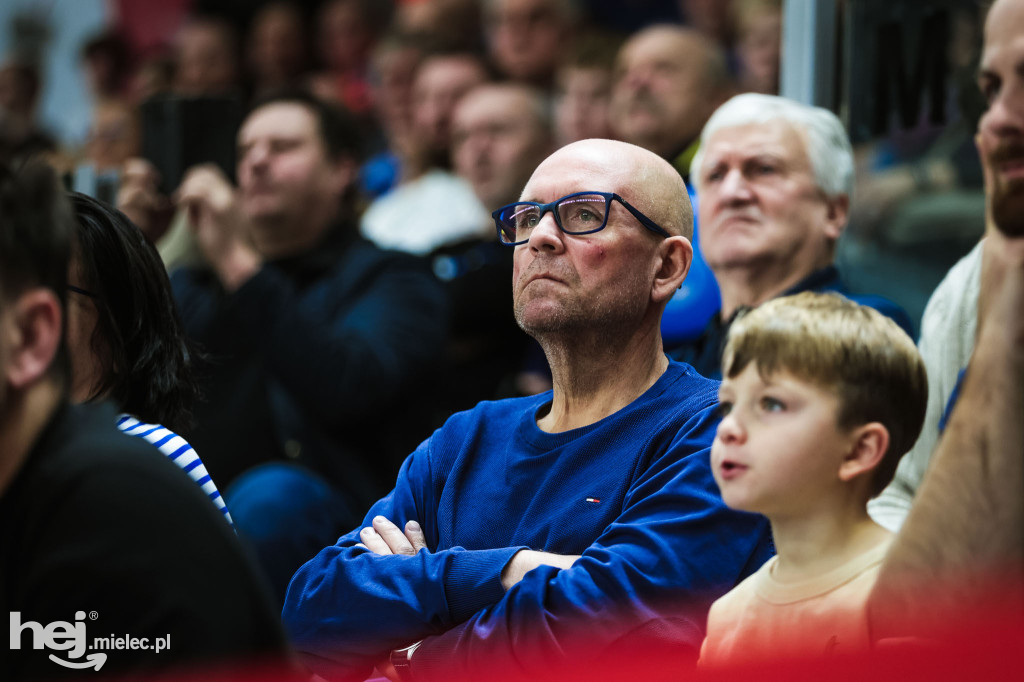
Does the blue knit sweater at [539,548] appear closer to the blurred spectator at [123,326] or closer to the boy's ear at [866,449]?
the blurred spectator at [123,326]

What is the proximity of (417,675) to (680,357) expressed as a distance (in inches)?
46.5

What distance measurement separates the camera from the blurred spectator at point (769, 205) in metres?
2.88

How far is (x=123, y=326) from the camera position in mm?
2184

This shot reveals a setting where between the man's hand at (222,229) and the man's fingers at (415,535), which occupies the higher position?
the man's hand at (222,229)

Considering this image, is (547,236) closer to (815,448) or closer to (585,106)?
(815,448)

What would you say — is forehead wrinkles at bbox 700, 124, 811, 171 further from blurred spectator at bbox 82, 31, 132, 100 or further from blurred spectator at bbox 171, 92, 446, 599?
blurred spectator at bbox 82, 31, 132, 100

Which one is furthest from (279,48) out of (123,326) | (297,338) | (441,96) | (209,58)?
(123,326)

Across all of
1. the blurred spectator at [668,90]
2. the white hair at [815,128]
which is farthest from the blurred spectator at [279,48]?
the white hair at [815,128]

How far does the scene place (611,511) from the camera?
2090 millimetres

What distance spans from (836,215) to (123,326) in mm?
1551

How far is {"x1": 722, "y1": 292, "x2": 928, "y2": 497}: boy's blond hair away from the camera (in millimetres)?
1630

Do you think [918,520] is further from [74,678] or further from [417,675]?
[74,678]

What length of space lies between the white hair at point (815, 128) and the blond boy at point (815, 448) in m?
1.31

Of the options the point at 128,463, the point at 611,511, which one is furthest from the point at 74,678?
the point at 611,511
